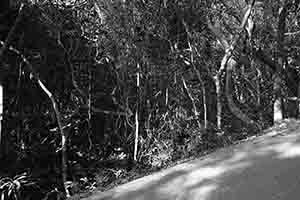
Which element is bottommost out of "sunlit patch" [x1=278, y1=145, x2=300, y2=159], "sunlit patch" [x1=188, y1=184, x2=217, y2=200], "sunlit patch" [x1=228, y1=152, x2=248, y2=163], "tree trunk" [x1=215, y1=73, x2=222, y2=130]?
"sunlit patch" [x1=188, y1=184, x2=217, y2=200]

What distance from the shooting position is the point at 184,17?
5961 millimetres

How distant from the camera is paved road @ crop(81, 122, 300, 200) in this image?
66.7 inches

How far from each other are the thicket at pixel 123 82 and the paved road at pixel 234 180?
2747mm

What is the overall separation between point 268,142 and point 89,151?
14.0 ft

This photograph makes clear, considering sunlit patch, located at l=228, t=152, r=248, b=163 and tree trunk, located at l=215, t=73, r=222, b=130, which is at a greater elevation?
tree trunk, located at l=215, t=73, r=222, b=130

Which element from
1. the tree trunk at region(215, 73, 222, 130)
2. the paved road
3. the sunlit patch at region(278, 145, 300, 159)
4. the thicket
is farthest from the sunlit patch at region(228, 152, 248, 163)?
the tree trunk at region(215, 73, 222, 130)

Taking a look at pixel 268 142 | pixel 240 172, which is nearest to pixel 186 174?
pixel 240 172

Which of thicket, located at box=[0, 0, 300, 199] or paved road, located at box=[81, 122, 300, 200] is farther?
thicket, located at box=[0, 0, 300, 199]

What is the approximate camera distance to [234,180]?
1.84 m

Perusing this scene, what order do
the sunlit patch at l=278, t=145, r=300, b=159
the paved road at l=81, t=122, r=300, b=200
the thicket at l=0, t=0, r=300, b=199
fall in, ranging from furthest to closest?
the thicket at l=0, t=0, r=300, b=199 < the sunlit patch at l=278, t=145, r=300, b=159 < the paved road at l=81, t=122, r=300, b=200

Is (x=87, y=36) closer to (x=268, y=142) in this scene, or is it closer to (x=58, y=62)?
(x=58, y=62)

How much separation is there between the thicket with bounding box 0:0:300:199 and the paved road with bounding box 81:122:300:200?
108 inches

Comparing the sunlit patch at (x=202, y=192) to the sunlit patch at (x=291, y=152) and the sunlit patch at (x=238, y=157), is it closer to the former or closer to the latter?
the sunlit patch at (x=238, y=157)

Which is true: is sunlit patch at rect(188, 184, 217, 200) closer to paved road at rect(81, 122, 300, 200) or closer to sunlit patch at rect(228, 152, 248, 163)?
paved road at rect(81, 122, 300, 200)
